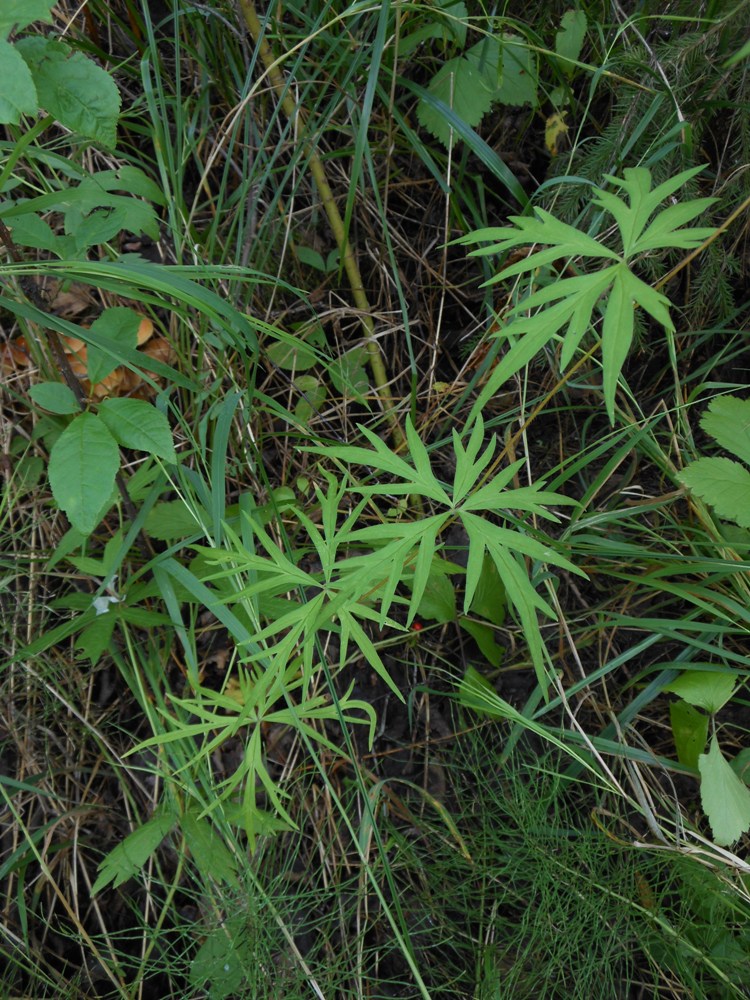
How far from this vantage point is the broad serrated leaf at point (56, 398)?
1492 millimetres

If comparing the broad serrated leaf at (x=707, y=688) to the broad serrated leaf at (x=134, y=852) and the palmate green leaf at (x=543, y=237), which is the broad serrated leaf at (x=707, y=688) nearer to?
the palmate green leaf at (x=543, y=237)

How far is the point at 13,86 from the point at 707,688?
62.8 inches

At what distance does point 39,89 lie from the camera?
126 cm

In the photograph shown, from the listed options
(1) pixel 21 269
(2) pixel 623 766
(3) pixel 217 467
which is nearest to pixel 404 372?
(3) pixel 217 467

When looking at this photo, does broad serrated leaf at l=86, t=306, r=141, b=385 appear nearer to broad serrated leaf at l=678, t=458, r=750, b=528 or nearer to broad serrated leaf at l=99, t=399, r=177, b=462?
broad serrated leaf at l=99, t=399, r=177, b=462

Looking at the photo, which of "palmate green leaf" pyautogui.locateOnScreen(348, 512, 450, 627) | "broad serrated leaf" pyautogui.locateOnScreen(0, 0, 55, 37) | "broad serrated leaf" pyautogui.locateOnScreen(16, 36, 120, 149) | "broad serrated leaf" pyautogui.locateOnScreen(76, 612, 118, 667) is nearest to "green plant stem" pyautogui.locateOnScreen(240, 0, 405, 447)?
"broad serrated leaf" pyautogui.locateOnScreen(16, 36, 120, 149)

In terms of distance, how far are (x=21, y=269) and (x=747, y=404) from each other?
4.43ft

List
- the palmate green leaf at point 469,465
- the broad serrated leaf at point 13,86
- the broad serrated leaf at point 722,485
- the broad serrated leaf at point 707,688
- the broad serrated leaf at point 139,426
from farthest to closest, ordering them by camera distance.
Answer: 1. the broad serrated leaf at point 707,688
2. the broad serrated leaf at point 722,485
3. the broad serrated leaf at point 139,426
4. the palmate green leaf at point 469,465
5. the broad serrated leaf at point 13,86

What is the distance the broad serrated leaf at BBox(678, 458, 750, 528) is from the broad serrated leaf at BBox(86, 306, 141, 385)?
111 cm

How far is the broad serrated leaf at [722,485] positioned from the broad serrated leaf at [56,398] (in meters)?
1.19

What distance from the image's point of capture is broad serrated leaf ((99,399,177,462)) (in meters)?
1.31

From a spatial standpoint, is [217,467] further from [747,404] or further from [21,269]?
[747,404]

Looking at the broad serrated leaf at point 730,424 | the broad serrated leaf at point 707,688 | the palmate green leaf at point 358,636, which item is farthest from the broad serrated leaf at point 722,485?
the palmate green leaf at point 358,636

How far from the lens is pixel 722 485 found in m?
1.46
